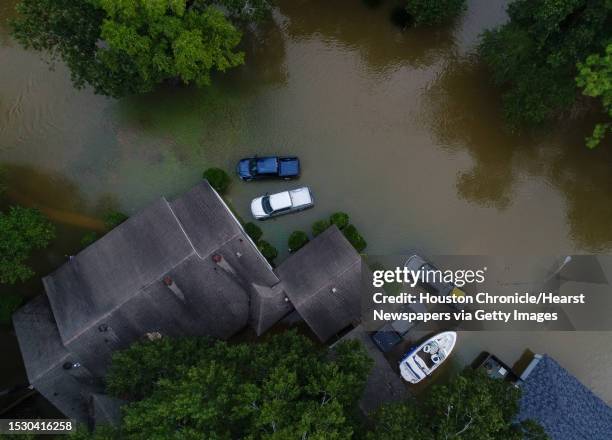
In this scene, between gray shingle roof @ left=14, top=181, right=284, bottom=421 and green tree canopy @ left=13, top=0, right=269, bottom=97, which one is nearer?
green tree canopy @ left=13, top=0, right=269, bottom=97

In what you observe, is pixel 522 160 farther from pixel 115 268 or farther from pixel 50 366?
pixel 50 366

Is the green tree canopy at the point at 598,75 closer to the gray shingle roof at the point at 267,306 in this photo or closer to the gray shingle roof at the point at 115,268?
the gray shingle roof at the point at 267,306

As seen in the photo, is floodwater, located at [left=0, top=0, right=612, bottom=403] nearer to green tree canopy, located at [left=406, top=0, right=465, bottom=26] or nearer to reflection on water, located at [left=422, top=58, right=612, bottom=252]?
reflection on water, located at [left=422, top=58, right=612, bottom=252]

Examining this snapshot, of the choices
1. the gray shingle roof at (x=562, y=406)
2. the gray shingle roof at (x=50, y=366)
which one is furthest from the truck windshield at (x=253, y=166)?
the gray shingle roof at (x=562, y=406)

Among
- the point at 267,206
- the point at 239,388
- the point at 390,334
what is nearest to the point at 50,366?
the point at 239,388

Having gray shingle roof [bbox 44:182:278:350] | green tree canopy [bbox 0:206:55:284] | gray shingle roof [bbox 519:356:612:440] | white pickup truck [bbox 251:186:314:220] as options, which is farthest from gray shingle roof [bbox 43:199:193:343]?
gray shingle roof [bbox 519:356:612:440]

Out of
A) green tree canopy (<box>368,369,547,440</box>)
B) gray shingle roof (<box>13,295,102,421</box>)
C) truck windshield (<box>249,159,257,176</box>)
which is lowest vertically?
gray shingle roof (<box>13,295,102,421</box>)

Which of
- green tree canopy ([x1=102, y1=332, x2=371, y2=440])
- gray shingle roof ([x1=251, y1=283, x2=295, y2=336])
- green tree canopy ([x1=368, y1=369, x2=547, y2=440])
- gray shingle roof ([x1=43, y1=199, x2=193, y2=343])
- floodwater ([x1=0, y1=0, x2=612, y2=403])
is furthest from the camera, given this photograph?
floodwater ([x1=0, y1=0, x2=612, y2=403])

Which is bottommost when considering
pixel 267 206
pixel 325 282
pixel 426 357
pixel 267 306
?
pixel 426 357
